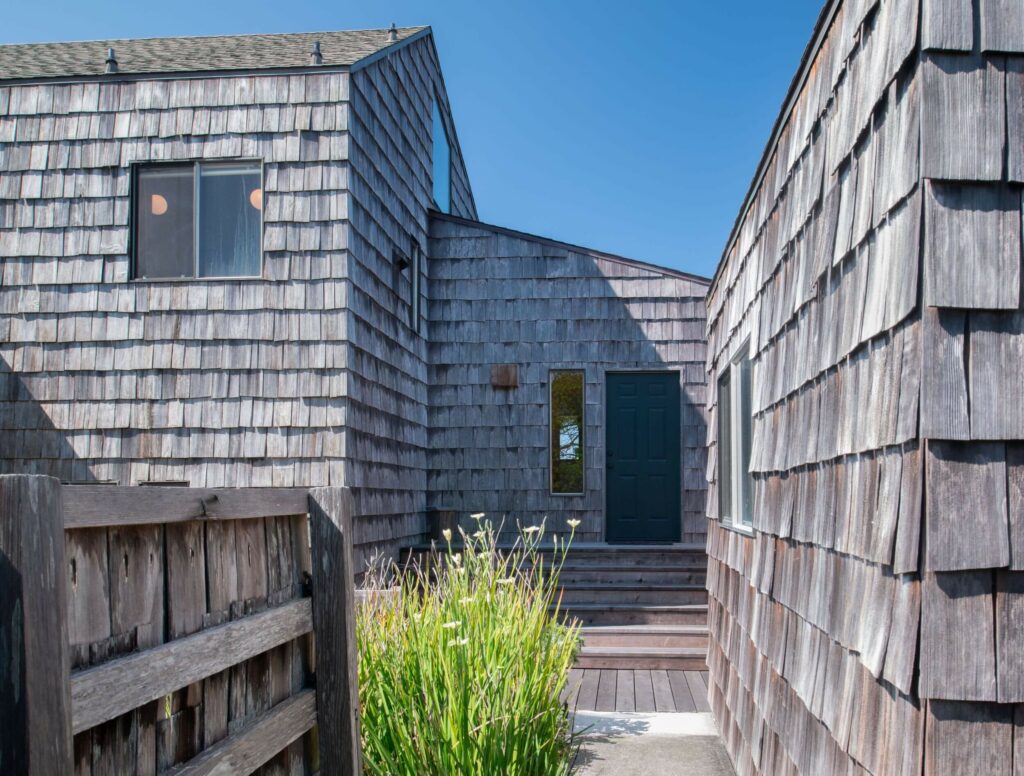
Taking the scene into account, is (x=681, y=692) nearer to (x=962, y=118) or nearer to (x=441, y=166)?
(x=962, y=118)

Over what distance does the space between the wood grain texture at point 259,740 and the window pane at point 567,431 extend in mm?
7594

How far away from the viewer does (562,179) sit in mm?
20625

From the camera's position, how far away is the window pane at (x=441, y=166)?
36.6ft

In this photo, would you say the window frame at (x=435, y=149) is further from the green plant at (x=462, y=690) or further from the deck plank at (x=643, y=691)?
the green plant at (x=462, y=690)

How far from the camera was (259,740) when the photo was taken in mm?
2064

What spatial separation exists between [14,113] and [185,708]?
7.43 meters

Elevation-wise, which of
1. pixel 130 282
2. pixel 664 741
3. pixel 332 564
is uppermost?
pixel 130 282

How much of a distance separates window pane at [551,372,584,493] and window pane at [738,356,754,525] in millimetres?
5483

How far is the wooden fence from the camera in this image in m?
1.33

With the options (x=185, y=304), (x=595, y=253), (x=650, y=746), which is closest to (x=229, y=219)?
(x=185, y=304)

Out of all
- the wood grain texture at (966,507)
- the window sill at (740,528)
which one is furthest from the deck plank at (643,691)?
the wood grain texture at (966,507)

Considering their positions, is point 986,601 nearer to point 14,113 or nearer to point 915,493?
point 915,493

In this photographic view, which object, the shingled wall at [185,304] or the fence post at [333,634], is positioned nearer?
the fence post at [333,634]

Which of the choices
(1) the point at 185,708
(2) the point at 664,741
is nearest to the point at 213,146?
(2) the point at 664,741
